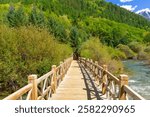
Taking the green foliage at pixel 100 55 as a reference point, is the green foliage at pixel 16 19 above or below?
above

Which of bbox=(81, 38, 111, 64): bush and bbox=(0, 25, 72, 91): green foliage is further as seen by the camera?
bbox=(81, 38, 111, 64): bush

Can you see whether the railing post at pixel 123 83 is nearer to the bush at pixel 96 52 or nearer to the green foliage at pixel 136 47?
the bush at pixel 96 52

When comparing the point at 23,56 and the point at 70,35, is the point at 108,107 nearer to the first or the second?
the point at 23,56

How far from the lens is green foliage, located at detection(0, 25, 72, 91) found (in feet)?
92.6

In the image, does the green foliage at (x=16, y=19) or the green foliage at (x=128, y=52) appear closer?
the green foliage at (x=16, y=19)

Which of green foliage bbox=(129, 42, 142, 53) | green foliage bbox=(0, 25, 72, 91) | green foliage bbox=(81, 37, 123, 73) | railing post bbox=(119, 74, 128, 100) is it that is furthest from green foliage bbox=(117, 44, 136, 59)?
railing post bbox=(119, 74, 128, 100)

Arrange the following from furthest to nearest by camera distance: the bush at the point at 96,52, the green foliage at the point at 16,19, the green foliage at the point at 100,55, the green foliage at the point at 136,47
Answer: the green foliage at the point at 136,47 < the green foliage at the point at 16,19 < the bush at the point at 96,52 < the green foliage at the point at 100,55

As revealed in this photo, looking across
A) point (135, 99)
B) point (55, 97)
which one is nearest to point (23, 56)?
point (55, 97)

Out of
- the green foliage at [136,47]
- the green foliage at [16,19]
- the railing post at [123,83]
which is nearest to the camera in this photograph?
the railing post at [123,83]

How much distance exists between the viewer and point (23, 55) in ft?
102

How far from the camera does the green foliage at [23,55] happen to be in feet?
92.6

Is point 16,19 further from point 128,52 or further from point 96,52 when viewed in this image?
point 128,52

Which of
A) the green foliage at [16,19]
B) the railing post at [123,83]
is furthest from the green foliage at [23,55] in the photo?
the green foliage at [16,19]

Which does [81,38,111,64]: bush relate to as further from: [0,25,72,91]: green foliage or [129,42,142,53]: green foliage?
[129,42,142,53]: green foliage
